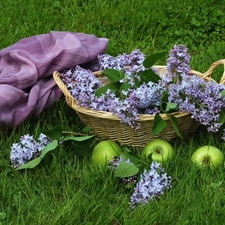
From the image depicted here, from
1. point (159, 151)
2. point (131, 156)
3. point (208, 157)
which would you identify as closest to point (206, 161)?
point (208, 157)

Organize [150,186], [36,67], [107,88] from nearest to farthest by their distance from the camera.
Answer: [150,186] → [107,88] → [36,67]

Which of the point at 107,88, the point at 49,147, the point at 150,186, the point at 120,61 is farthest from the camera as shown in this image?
the point at 120,61

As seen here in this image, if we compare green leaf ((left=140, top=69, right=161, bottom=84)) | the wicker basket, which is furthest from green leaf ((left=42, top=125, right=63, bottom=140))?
green leaf ((left=140, top=69, right=161, bottom=84))

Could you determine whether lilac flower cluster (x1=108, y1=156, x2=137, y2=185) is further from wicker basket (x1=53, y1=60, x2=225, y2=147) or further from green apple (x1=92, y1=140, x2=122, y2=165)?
wicker basket (x1=53, y1=60, x2=225, y2=147)

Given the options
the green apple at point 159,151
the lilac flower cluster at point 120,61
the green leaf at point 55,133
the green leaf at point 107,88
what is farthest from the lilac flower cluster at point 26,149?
the lilac flower cluster at point 120,61

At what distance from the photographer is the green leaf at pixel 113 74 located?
286cm

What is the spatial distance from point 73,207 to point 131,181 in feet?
0.94

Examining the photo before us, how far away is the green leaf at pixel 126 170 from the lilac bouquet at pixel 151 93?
231 millimetres

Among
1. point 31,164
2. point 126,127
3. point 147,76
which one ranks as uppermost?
point 147,76

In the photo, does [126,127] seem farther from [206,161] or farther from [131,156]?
[206,161]

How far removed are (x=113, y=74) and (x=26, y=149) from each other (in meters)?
0.57

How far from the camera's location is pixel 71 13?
4383mm

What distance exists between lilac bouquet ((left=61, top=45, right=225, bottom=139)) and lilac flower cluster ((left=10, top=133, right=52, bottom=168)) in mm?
260

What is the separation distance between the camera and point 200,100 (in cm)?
265
